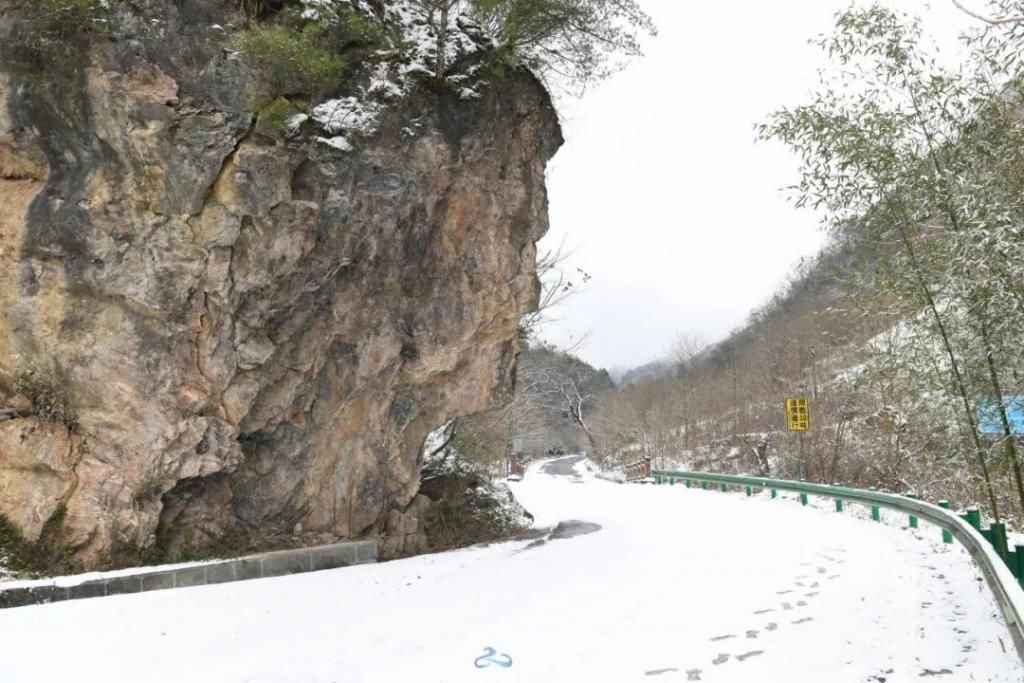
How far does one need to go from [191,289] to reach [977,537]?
8957mm

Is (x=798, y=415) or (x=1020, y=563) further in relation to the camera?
(x=798, y=415)

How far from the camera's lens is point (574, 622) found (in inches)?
279

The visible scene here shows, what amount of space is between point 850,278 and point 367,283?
6380mm

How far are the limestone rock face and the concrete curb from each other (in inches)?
21.8

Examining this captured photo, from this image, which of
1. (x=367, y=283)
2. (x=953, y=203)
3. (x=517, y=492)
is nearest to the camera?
(x=953, y=203)

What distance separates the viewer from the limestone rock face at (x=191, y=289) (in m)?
8.50

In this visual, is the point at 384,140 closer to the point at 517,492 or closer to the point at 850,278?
the point at 850,278

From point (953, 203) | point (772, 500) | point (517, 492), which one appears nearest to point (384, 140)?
point (953, 203)

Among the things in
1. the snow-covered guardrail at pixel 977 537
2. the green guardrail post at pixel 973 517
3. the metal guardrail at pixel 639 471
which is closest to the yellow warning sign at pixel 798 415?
the snow-covered guardrail at pixel 977 537

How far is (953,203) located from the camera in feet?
21.8

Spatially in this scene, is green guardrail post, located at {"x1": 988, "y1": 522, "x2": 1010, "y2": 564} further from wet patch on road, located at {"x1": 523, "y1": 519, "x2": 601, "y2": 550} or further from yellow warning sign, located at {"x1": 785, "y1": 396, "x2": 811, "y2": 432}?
yellow warning sign, located at {"x1": 785, "y1": 396, "x2": 811, "y2": 432}

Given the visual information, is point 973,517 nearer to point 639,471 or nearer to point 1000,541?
point 1000,541

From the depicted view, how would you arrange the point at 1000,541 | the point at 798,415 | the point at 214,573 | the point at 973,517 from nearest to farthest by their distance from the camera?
the point at 1000,541, the point at 973,517, the point at 214,573, the point at 798,415

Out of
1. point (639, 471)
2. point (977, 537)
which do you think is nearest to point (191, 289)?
point (977, 537)
